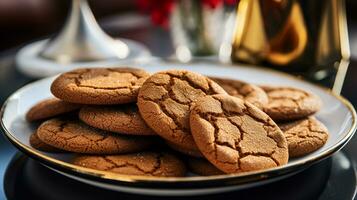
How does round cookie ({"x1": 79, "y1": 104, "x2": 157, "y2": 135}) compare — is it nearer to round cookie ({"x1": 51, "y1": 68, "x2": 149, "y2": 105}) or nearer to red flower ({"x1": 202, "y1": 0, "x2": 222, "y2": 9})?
round cookie ({"x1": 51, "y1": 68, "x2": 149, "y2": 105})

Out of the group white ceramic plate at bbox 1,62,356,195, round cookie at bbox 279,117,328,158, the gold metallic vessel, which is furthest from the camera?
the gold metallic vessel

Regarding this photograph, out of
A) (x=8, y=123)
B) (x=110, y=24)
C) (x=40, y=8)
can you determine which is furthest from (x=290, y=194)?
(x=40, y=8)

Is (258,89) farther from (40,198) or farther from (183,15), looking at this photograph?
(183,15)

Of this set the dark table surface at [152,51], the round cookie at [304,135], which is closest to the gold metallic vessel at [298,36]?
the dark table surface at [152,51]

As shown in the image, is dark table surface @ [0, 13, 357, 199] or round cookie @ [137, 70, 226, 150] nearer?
round cookie @ [137, 70, 226, 150]

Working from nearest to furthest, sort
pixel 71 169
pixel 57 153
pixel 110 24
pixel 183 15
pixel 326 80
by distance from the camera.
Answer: pixel 71 169
pixel 57 153
pixel 326 80
pixel 183 15
pixel 110 24

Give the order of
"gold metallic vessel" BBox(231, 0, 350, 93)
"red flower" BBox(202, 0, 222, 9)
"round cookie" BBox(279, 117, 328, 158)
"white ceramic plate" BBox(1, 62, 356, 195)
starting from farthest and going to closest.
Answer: "red flower" BBox(202, 0, 222, 9) → "gold metallic vessel" BBox(231, 0, 350, 93) → "round cookie" BBox(279, 117, 328, 158) → "white ceramic plate" BBox(1, 62, 356, 195)

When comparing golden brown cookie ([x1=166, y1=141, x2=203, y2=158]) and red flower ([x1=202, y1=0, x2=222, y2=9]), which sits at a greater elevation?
red flower ([x1=202, y1=0, x2=222, y2=9])

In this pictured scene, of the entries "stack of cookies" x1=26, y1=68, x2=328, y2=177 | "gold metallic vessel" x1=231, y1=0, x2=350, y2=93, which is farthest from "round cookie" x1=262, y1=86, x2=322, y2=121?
"gold metallic vessel" x1=231, y1=0, x2=350, y2=93
